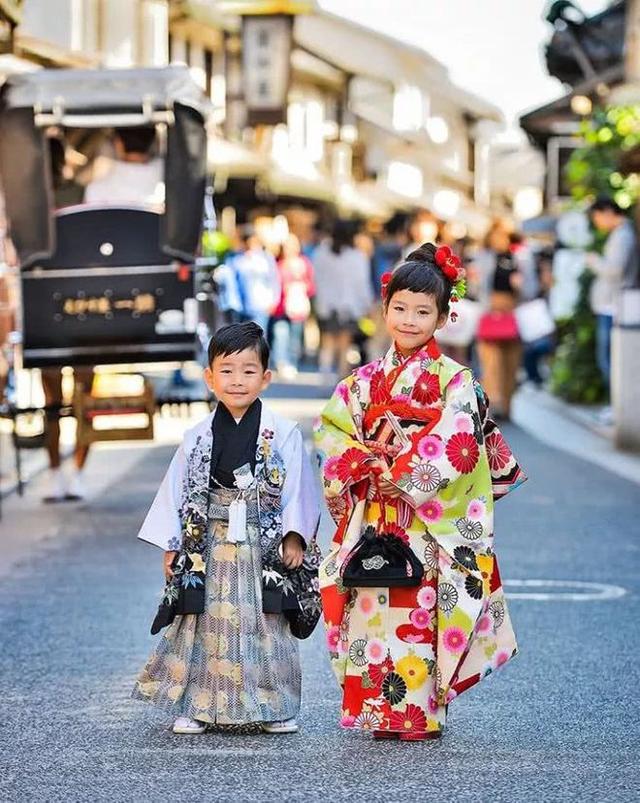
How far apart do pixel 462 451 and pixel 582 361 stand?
1635cm

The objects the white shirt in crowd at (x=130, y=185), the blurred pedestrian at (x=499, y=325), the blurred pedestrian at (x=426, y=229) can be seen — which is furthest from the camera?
the blurred pedestrian at (x=499, y=325)

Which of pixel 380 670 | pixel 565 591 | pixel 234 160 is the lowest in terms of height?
pixel 565 591

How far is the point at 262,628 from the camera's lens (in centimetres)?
604

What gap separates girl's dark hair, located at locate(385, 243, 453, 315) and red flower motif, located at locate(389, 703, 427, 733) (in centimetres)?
124

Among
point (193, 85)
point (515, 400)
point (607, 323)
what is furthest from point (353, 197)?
point (193, 85)

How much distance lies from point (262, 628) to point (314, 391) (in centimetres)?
1698

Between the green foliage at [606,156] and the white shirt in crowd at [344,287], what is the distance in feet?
10.3

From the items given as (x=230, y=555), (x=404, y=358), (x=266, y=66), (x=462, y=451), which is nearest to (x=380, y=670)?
(x=230, y=555)

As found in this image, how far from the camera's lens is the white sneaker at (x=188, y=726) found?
238 inches

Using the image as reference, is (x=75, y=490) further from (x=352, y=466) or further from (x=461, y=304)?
(x=461, y=304)

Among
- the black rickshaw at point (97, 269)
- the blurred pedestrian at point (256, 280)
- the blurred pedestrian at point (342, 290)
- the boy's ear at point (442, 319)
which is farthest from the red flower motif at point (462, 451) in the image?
the blurred pedestrian at point (342, 290)

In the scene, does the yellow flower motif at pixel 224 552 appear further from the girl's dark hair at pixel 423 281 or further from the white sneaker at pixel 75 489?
the white sneaker at pixel 75 489

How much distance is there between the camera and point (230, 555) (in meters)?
6.05

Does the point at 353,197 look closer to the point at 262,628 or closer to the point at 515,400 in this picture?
the point at 515,400
